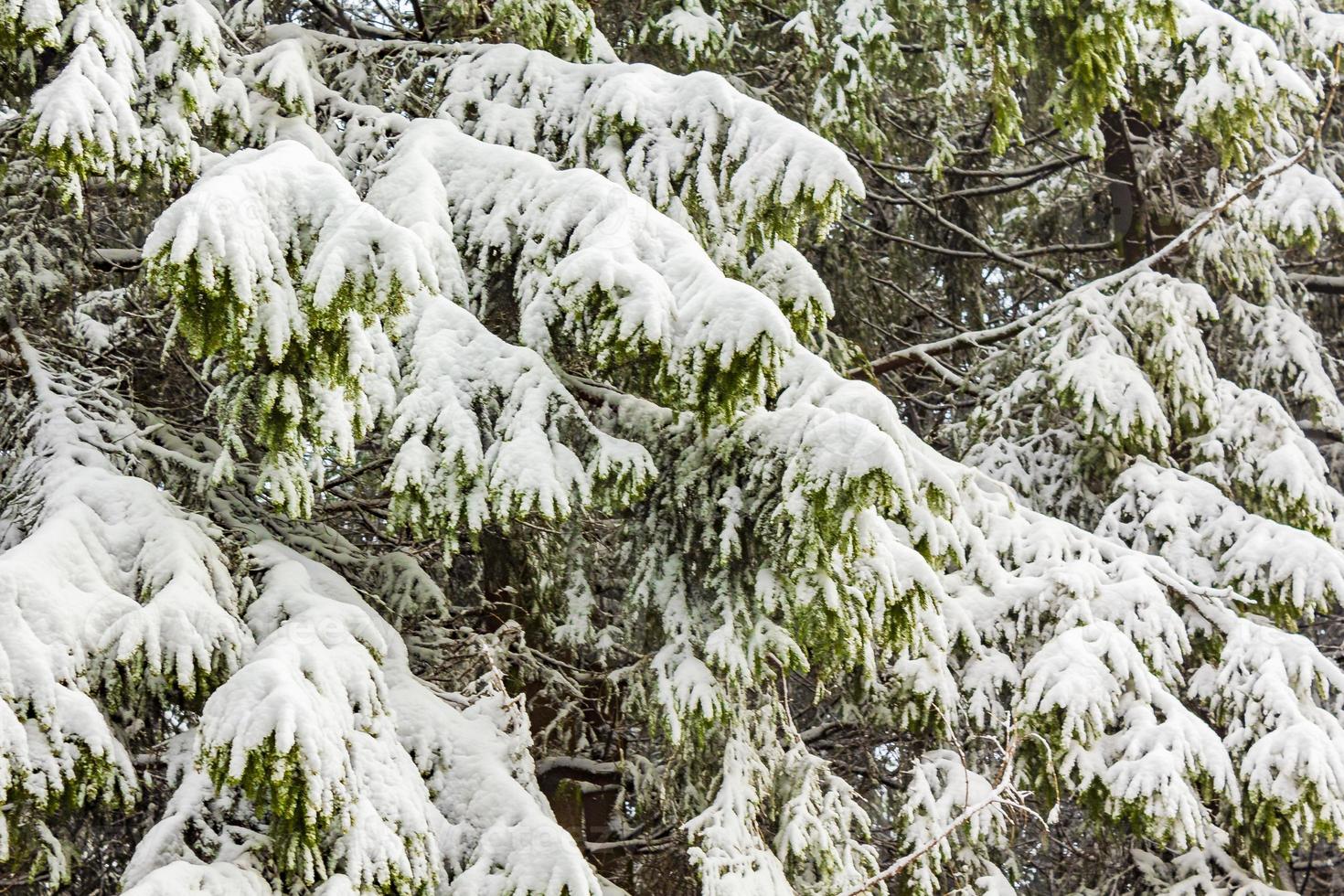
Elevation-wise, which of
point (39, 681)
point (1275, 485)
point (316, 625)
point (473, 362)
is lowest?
point (1275, 485)

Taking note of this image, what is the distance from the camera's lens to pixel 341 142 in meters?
4.50

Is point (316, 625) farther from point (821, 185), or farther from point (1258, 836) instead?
point (1258, 836)

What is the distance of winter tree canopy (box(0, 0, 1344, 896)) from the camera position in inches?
121

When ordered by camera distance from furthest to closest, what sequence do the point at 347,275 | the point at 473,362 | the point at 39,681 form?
the point at 473,362 → the point at 347,275 → the point at 39,681

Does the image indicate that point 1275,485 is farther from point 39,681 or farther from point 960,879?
point 39,681

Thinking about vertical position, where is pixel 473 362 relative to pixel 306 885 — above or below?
above

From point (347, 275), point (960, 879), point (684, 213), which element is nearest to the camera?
point (347, 275)

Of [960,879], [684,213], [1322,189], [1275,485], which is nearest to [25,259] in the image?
[684,213]

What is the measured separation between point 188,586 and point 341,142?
1.91 meters

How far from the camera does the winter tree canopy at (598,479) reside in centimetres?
308

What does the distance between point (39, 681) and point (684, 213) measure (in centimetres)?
253

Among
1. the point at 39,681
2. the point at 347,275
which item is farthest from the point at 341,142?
the point at 39,681

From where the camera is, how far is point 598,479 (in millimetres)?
3736

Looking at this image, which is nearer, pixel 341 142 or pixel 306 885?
pixel 306 885
